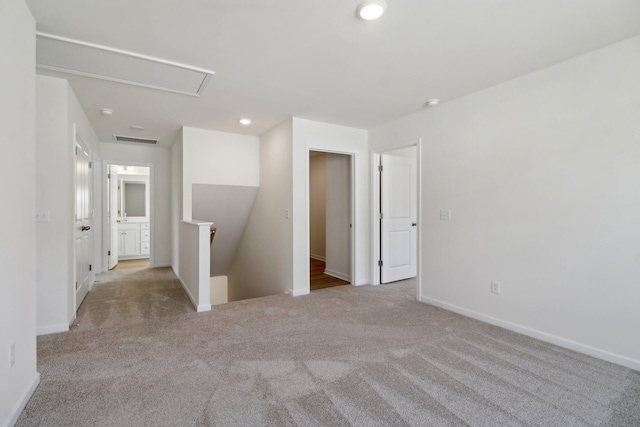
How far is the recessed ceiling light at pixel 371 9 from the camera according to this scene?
1.74m

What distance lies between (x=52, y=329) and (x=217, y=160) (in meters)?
Answer: 2.77

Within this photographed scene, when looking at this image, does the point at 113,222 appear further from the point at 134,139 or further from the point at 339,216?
the point at 339,216

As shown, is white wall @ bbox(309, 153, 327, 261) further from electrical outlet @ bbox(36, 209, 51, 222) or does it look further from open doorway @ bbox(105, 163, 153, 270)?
electrical outlet @ bbox(36, 209, 51, 222)

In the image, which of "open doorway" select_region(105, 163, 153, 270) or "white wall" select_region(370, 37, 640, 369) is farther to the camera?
"open doorway" select_region(105, 163, 153, 270)

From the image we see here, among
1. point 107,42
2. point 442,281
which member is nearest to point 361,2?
point 107,42

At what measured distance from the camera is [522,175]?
8.91 feet

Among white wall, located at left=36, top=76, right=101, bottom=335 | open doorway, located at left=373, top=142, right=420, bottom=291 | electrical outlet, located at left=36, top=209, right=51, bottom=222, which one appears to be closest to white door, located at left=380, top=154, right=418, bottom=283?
open doorway, located at left=373, top=142, right=420, bottom=291

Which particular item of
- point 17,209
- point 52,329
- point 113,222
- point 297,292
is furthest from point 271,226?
point 113,222

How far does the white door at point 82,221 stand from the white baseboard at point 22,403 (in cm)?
167

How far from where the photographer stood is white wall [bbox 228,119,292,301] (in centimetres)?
404

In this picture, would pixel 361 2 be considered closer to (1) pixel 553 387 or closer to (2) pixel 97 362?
(1) pixel 553 387

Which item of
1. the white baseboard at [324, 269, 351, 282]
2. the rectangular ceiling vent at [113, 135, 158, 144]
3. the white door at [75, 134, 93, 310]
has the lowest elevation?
A: the white baseboard at [324, 269, 351, 282]

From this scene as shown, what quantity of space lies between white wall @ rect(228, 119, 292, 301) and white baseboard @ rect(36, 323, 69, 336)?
2.29 meters

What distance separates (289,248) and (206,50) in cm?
243
